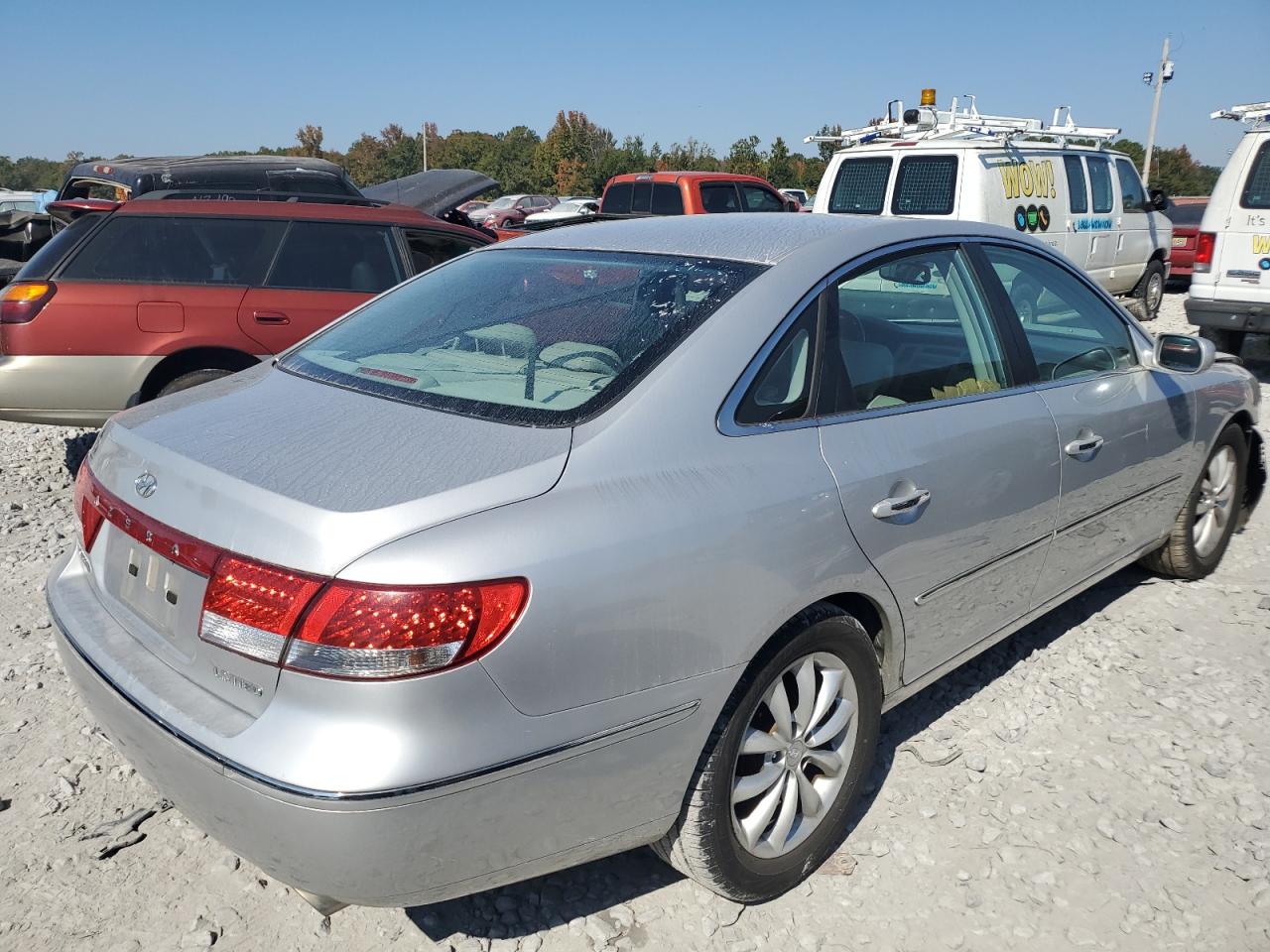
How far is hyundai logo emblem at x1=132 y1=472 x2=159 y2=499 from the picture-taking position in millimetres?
2152

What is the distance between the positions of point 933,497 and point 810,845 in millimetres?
946

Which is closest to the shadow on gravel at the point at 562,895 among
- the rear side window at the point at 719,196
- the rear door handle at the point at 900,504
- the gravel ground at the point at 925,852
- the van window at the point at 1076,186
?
the gravel ground at the point at 925,852

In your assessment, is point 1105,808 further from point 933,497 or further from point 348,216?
point 348,216

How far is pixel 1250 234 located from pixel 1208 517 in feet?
17.6

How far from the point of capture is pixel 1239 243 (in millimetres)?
8625

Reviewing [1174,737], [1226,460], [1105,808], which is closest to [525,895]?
[1105,808]

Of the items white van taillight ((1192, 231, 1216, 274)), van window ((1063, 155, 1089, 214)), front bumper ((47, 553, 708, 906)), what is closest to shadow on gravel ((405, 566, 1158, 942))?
front bumper ((47, 553, 708, 906))

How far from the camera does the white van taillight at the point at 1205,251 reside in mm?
8828

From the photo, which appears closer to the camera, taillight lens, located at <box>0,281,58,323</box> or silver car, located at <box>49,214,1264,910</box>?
silver car, located at <box>49,214,1264,910</box>

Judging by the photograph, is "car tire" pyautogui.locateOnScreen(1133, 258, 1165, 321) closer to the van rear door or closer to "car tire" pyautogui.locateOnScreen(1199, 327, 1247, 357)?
"car tire" pyautogui.locateOnScreen(1199, 327, 1247, 357)

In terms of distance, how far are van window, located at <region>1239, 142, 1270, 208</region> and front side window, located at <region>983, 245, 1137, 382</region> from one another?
606 cm

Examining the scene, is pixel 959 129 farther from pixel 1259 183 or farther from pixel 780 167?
pixel 780 167

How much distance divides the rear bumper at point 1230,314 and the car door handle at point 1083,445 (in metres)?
6.48

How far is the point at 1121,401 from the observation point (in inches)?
139
